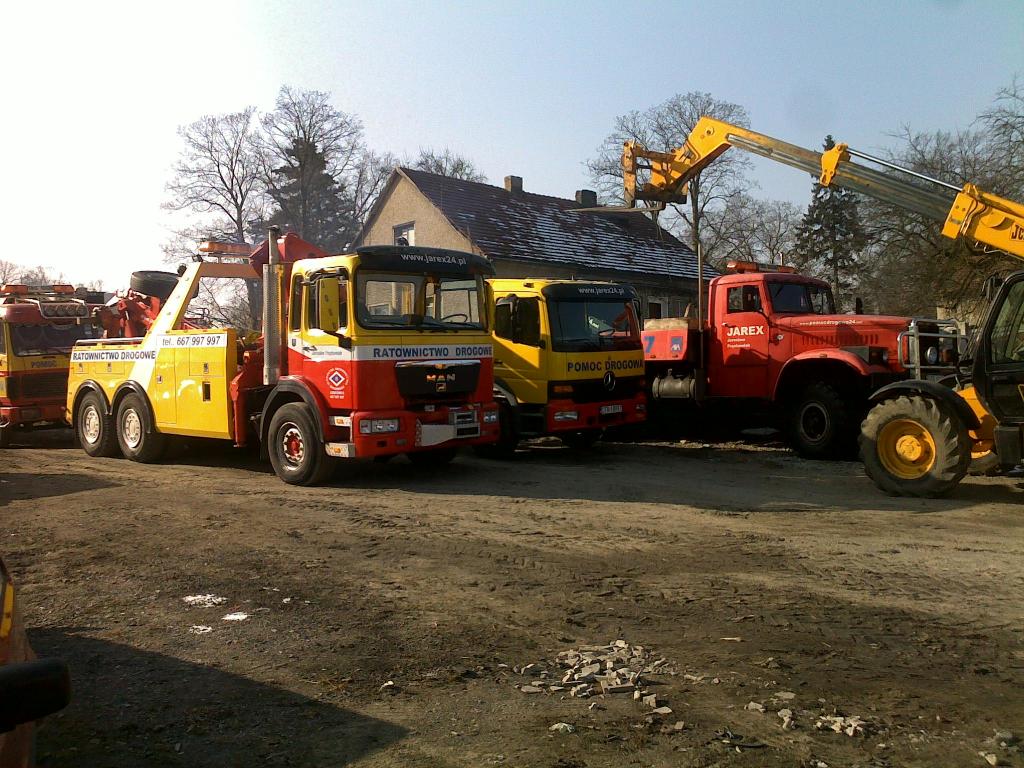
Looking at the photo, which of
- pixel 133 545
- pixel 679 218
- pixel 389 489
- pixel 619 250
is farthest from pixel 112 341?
pixel 679 218

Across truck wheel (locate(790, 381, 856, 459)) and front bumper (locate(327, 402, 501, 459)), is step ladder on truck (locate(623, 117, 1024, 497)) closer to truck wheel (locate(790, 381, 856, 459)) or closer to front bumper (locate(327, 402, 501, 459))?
truck wheel (locate(790, 381, 856, 459))

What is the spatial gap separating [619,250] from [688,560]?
84.8 feet

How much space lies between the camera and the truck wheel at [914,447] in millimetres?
8398

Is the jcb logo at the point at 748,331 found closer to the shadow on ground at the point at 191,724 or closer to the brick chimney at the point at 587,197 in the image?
the shadow on ground at the point at 191,724

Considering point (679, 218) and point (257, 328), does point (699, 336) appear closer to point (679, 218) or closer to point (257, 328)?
point (257, 328)

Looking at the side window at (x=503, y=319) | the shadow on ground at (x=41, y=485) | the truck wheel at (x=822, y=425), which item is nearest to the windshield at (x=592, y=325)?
the side window at (x=503, y=319)

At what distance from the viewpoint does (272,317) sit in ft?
33.8

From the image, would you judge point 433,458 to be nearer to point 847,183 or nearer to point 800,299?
point 800,299

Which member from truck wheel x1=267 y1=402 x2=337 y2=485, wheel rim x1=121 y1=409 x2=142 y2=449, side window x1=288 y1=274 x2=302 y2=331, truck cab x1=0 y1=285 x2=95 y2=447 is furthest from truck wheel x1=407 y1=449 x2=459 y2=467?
truck cab x1=0 y1=285 x2=95 y2=447

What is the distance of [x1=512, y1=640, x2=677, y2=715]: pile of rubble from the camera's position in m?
4.06

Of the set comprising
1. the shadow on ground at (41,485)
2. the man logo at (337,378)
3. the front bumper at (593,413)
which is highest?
the man logo at (337,378)

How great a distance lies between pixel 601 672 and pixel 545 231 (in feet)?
87.0

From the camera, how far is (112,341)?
1316 centimetres

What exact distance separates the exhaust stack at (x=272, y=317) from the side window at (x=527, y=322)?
139 inches
